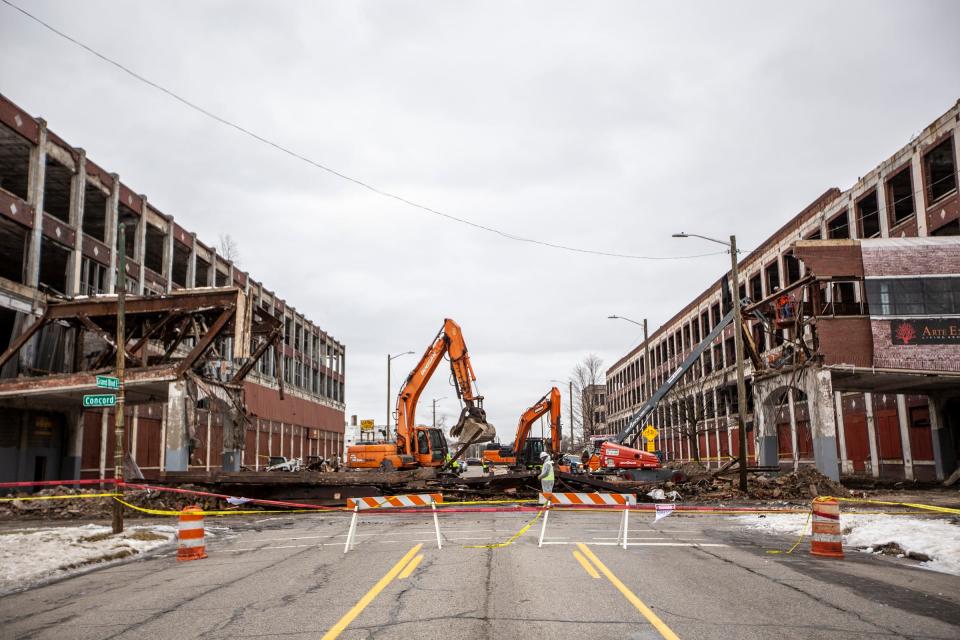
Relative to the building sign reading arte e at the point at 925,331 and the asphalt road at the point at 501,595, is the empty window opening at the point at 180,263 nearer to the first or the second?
the asphalt road at the point at 501,595

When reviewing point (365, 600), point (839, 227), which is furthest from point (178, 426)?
point (839, 227)

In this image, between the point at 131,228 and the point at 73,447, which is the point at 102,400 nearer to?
the point at 73,447

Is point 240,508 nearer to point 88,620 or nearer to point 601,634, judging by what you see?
point 88,620

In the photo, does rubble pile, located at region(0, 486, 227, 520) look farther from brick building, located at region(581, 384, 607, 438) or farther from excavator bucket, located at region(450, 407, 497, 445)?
brick building, located at region(581, 384, 607, 438)

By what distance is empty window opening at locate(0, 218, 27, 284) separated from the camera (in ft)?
99.6

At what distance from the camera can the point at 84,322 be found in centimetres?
2830

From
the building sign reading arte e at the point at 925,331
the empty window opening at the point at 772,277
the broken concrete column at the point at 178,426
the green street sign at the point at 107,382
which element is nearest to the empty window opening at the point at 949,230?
the building sign reading arte e at the point at 925,331

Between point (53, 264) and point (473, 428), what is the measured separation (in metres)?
22.8

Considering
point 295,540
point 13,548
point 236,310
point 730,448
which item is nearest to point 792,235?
point 730,448

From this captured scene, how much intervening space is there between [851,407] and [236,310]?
32.1m

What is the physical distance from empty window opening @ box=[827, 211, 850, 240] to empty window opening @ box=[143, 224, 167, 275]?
38.0 m

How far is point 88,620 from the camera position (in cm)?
827

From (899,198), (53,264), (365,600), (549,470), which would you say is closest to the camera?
(365,600)

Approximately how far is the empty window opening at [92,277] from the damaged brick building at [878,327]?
30.4 metres
